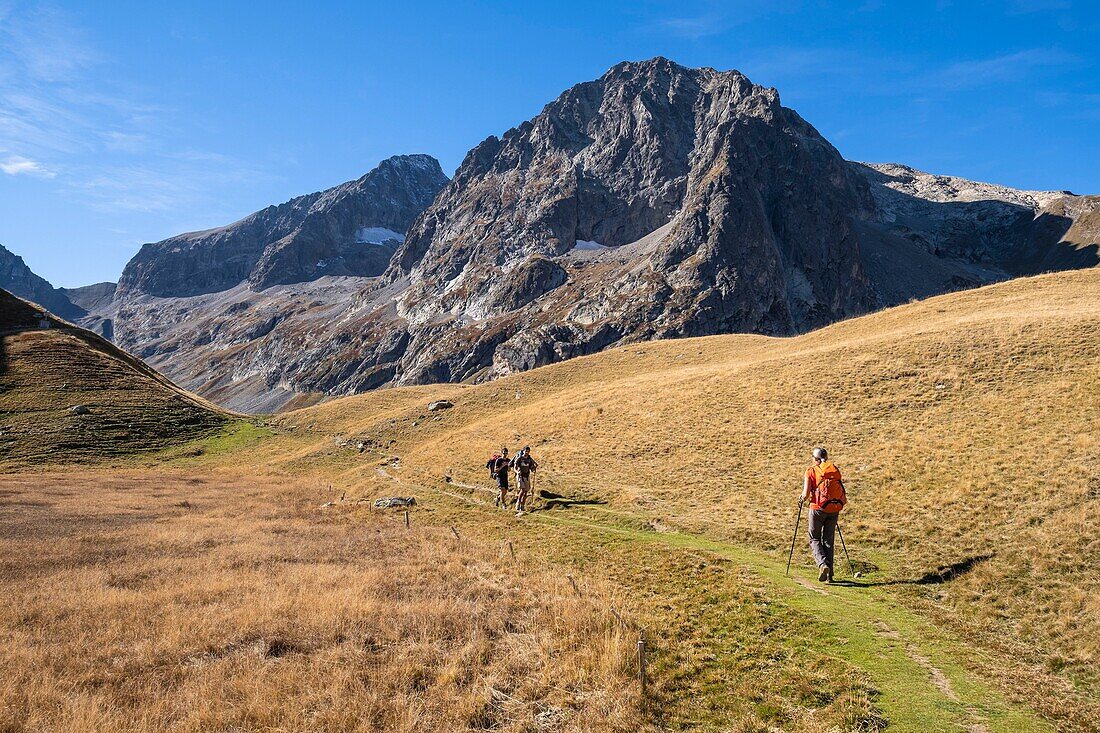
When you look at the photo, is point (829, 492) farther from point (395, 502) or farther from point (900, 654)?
point (395, 502)

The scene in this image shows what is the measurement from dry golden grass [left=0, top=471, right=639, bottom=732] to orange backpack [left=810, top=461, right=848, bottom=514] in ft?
20.0

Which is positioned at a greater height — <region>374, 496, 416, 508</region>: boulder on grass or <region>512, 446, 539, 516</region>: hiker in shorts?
<region>512, 446, 539, 516</region>: hiker in shorts

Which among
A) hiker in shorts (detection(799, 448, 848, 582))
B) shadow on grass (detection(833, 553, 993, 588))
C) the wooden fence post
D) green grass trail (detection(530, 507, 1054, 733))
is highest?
hiker in shorts (detection(799, 448, 848, 582))

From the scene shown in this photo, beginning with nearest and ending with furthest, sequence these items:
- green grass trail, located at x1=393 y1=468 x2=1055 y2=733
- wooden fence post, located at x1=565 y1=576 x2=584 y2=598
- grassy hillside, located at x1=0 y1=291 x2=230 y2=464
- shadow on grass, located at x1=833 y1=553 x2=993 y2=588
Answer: green grass trail, located at x1=393 y1=468 x2=1055 y2=733 → wooden fence post, located at x1=565 y1=576 x2=584 y2=598 → shadow on grass, located at x1=833 y1=553 x2=993 y2=588 → grassy hillside, located at x1=0 y1=291 x2=230 y2=464

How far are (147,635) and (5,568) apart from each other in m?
9.21

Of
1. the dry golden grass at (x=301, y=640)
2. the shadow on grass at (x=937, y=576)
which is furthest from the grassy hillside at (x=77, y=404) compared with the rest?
the shadow on grass at (x=937, y=576)

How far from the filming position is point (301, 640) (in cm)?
1034

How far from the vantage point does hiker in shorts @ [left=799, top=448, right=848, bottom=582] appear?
13.2m

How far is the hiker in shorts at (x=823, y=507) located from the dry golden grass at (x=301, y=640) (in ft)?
19.0

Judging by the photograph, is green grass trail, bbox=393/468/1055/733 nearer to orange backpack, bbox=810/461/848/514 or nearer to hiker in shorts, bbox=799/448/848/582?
hiker in shorts, bbox=799/448/848/582

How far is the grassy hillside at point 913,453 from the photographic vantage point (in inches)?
435

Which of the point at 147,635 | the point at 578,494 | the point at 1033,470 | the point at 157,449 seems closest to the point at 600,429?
the point at 578,494

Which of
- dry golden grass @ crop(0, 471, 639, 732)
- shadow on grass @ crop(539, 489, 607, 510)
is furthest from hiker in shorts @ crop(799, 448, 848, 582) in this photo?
shadow on grass @ crop(539, 489, 607, 510)

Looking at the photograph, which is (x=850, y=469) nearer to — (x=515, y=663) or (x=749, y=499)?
(x=749, y=499)
